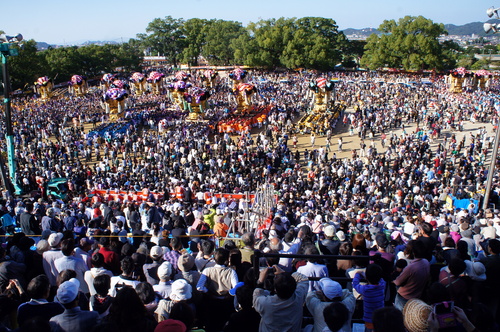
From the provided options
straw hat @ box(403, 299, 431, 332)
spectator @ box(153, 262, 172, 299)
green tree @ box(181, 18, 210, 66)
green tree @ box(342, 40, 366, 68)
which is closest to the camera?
straw hat @ box(403, 299, 431, 332)

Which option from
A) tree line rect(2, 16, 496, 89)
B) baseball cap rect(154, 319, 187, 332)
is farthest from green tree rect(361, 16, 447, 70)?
baseball cap rect(154, 319, 187, 332)

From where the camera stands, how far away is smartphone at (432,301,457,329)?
10.2 ft

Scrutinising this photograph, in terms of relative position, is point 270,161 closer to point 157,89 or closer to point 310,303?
point 310,303

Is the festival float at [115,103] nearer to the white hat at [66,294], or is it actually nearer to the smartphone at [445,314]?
the white hat at [66,294]

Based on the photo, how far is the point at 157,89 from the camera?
1448 inches

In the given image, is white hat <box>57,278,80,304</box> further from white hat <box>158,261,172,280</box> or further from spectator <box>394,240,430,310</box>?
spectator <box>394,240,430,310</box>

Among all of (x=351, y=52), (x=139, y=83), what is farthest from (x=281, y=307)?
(x=351, y=52)

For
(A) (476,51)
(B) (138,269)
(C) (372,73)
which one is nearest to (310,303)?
(B) (138,269)

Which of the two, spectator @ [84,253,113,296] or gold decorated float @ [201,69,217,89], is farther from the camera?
gold decorated float @ [201,69,217,89]

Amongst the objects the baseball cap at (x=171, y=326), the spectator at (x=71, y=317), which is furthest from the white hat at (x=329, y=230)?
the spectator at (x=71, y=317)

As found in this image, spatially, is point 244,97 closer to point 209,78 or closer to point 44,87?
point 209,78

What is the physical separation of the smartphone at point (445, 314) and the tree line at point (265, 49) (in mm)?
44024

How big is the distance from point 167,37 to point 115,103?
136ft

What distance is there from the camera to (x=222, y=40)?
189 feet
